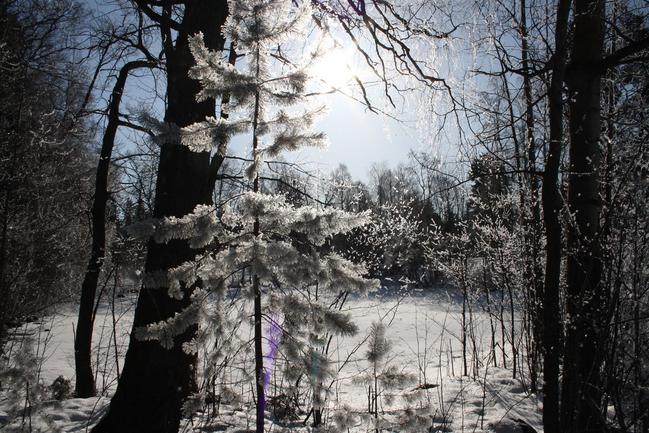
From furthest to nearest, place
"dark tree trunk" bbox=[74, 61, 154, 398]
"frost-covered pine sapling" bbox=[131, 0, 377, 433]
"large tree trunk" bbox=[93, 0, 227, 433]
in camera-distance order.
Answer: "dark tree trunk" bbox=[74, 61, 154, 398] → "large tree trunk" bbox=[93, 0, 227, 433] → "frost-covered pine sapling" bbox=[131, 0, 377, 433]

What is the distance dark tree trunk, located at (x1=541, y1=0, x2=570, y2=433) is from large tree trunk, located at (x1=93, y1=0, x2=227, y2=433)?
2.55m

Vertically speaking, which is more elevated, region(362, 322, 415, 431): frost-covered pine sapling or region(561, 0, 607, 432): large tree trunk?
region(561, 0, 607, 432): large tree trunk

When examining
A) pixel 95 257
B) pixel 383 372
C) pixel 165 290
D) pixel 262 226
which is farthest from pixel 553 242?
pixel 95 257

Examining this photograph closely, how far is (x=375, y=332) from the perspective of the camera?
7.93 feet

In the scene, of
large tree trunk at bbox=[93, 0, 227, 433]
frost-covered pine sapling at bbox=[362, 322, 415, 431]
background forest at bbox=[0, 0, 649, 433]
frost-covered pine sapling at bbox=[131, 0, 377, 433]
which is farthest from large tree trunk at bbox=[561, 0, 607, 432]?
large tree trunk at bbox=[93, 0, 227, 433]

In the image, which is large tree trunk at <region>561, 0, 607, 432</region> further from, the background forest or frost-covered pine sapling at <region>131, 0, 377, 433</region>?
frost-covered pine sapling at <region>131, 0, 377, 433</region>

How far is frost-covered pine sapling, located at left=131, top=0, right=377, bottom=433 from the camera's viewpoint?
7.24ft

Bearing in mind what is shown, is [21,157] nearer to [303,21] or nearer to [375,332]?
[303,21]

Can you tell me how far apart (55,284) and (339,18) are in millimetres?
12023

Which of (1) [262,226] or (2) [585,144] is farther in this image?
(2) [585,144]

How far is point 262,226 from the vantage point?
7.86ft

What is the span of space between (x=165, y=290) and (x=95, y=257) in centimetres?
394

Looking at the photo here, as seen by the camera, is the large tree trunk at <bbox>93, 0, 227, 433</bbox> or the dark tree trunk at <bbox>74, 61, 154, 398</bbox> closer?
the large tree trunk at <bbox>93, 0, 227, 433</bbox>

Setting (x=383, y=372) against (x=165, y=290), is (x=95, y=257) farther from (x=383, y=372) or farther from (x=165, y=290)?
(x=383, y=372)
